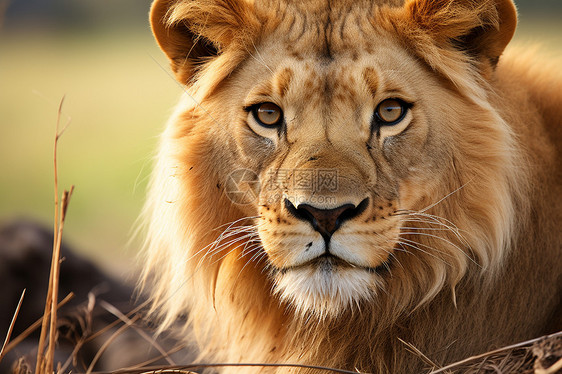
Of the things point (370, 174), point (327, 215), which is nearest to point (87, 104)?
point (370, 174)

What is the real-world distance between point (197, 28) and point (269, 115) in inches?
22.4

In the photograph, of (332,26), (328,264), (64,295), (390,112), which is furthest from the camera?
(64,295)

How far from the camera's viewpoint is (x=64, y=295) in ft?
16.1

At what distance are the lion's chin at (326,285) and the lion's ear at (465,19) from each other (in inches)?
41.5

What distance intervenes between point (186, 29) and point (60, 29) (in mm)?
16122

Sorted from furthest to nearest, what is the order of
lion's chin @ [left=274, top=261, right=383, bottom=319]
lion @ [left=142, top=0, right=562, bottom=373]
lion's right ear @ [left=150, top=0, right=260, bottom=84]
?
lion's right ear @ [left=150, top=0, right=260, bottom=84] → lion @ [left=142, top=0, right=562, bottom=373] → lion's chin @ [left=274, top=261, right=383, bottom=319]

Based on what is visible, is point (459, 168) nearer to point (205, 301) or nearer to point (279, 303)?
point (279, 303)

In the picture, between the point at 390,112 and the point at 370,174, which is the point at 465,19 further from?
the point at 370,174

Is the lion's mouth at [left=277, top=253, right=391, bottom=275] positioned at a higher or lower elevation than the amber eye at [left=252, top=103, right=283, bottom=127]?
lower

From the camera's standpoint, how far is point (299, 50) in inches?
115

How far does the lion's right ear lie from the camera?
301cm

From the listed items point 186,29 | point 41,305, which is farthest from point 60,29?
point 186,29

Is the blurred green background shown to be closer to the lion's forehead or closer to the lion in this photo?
the lion

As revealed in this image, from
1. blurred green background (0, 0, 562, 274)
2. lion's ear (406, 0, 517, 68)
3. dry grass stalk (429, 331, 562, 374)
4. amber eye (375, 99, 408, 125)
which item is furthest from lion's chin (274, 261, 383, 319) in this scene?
blurred green background (0, 0, 562, 274)
